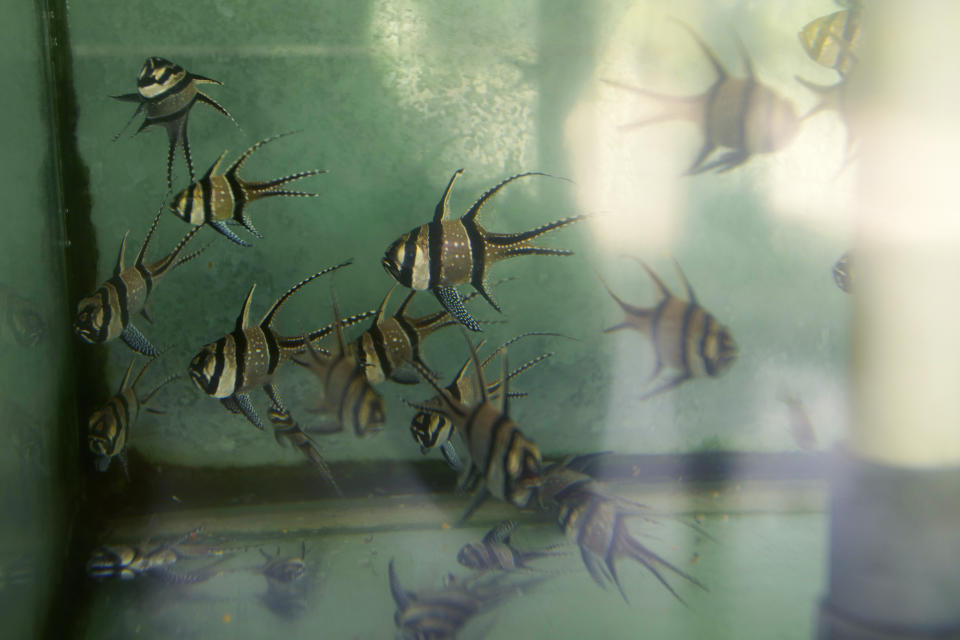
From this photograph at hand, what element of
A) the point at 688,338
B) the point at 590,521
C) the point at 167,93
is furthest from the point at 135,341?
the point at 688,338

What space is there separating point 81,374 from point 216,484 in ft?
2.18

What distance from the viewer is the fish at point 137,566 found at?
2141 mm

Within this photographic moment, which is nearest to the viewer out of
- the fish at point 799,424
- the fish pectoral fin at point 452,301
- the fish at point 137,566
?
the fish pectoral fin at point 452,301

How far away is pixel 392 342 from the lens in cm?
183

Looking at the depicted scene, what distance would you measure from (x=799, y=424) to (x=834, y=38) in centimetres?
145

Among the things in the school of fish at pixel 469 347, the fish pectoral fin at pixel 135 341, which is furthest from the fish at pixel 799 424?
the fish pectoral fin at pixel 135 341

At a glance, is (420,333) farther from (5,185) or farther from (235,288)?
(5,185)

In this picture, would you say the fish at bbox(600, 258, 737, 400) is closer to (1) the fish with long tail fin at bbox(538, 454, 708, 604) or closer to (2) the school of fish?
(2) the school of fish

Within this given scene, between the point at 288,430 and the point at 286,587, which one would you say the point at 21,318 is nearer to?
the point at 288,430

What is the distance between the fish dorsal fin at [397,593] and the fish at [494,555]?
0.20 meters

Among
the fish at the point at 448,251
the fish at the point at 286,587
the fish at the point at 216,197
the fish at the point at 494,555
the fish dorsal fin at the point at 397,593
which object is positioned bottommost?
the fish at the point at 286,587

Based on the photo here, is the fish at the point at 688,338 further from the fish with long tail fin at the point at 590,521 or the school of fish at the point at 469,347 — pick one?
the fish with long tail fin at the point at 590,521

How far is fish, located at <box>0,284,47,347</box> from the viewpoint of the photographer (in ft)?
5.89

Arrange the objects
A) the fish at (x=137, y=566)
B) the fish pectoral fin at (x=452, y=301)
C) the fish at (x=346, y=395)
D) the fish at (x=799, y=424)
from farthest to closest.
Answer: the fish at (x=799, y=424) < the fish at (x=137, y=566) < the fish pectoral fin at (x=452, y=301) < the fish at (x=346, y=395)
